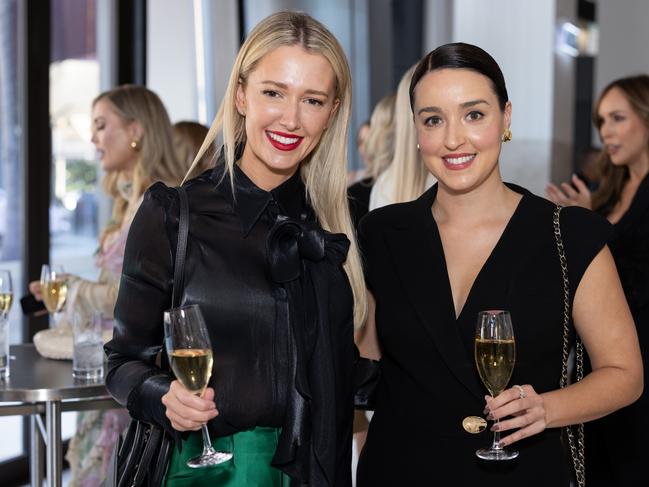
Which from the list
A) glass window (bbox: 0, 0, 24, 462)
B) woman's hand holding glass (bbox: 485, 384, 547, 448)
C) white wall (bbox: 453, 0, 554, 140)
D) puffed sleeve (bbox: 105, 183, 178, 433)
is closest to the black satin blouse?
puffed sleeve (bbox: 105, 183, 178, 433)

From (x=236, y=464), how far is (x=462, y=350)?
0.53 metres

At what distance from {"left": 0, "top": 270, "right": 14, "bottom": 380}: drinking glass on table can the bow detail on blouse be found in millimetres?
1330

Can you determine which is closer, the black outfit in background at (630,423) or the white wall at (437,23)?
the black outfit in background at (630,423)

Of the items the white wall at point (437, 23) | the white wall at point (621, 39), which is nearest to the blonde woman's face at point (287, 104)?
the white wall at point (437, 23)

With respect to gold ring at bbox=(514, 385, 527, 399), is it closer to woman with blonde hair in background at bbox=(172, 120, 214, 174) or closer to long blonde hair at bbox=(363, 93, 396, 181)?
woman with blonde hair in background at bbox=(172, 120, 214, 174)

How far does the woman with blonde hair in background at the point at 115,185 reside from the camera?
351cm

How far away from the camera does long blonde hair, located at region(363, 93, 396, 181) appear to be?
14.8 ft

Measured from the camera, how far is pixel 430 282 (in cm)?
215

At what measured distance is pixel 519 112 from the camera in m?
6.29

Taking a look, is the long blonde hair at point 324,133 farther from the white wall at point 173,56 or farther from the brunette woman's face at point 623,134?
the white wall at point 173,56

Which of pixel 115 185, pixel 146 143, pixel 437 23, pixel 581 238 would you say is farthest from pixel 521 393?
pixel 437 23

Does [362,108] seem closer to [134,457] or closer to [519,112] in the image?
[519,112]

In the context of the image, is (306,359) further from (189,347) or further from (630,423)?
(630,423)

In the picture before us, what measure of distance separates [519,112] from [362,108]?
1.92 metres
